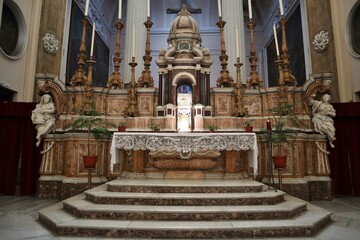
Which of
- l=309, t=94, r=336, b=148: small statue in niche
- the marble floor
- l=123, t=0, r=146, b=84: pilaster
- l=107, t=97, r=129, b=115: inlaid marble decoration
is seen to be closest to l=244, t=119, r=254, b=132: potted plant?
l=309, t=94, r=336, b=148: small statue in niche

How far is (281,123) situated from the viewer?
18.2 feet

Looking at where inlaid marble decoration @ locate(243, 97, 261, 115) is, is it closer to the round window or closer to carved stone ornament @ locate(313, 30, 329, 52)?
carved stone ornament @ locate(313, 30, 329, 52)

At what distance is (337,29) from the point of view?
28.7ft

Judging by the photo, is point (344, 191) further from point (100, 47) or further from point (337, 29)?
point (100, 47)

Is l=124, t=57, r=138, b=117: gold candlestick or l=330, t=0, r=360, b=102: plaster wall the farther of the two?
l=330, t=0, r=360, b=102: plaster wall

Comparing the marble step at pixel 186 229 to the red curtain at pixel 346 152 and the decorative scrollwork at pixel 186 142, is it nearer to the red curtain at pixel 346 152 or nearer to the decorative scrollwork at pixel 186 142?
the decorative scrollwork at pixel 186 142

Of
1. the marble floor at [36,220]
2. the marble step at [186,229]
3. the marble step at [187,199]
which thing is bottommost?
the marble floor at [36,220]

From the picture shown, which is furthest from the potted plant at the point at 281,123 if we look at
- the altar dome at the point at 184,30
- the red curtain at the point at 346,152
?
the altar dome at the point at 184,30

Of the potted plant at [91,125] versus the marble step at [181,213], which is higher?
the potted plant at [91,125]

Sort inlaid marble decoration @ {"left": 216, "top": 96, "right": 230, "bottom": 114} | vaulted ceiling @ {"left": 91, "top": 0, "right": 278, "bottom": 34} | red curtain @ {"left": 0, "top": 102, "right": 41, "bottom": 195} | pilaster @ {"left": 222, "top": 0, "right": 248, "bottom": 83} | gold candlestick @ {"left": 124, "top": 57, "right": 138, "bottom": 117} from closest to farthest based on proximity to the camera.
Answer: gold candlestick @ {"left": 124, "top": 57, "right": 138, "bottom": 117} → inlaid marble decoration @ {"left": 216, "top": 96, "right": 230, "bottom": 114} → red curtain @ {"left": 0, "top": 102, "right": 41, "bottom": 195} → pilaster @ {"left": 222, "top": 0, "right": 248, "bottom": 83} → vaulted ceiling @ {"left": 91, "top": 0, "right": 278, "bottom": 34}

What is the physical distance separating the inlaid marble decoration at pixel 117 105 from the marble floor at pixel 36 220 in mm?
2353

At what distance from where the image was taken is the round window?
832 centimetres

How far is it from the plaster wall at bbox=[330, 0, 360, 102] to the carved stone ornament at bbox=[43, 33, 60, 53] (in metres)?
9.31

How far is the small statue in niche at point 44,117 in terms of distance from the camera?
608 centimetres
